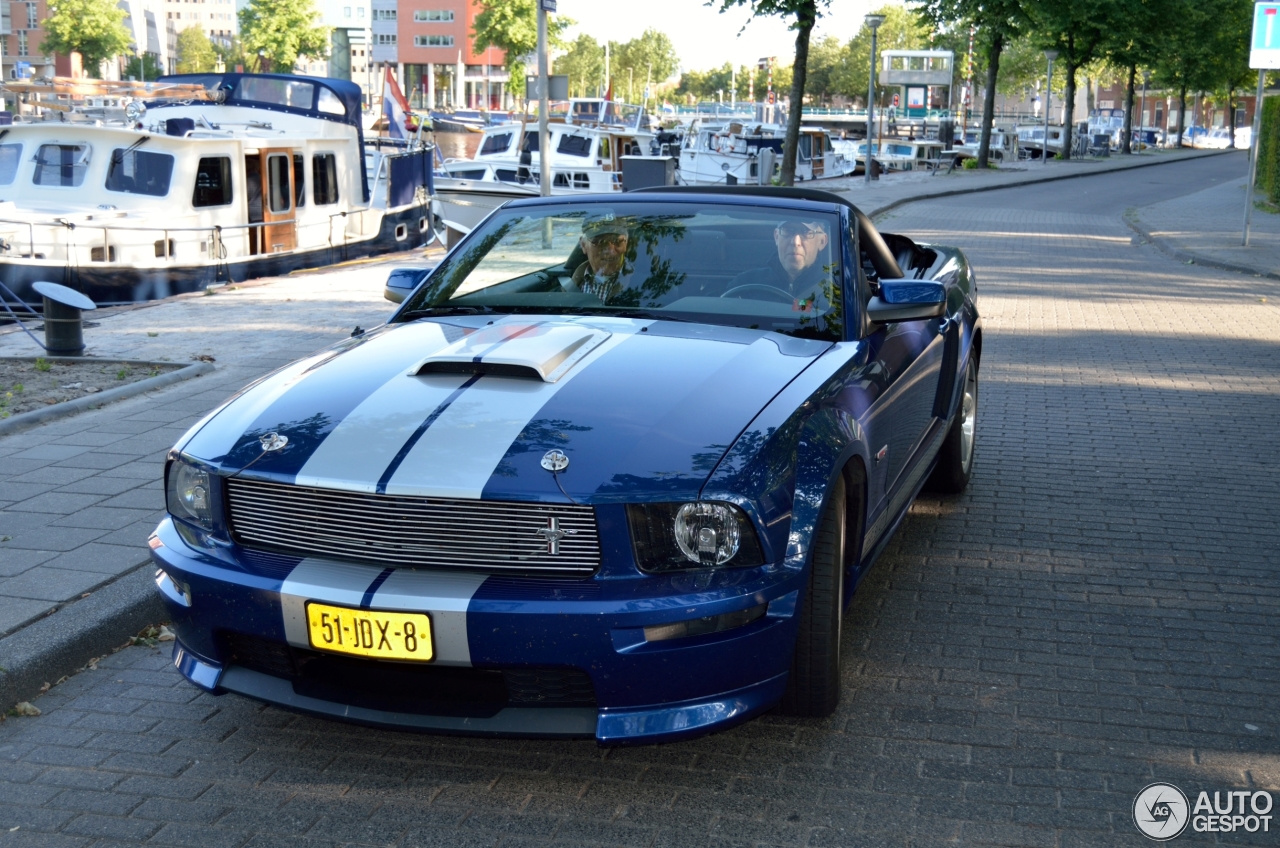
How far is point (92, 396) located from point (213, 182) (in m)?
10.5

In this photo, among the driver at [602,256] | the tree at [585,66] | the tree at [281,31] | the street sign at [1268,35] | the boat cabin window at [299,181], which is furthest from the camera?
the tree at [585,66]

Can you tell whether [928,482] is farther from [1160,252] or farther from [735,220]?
[1160,252]

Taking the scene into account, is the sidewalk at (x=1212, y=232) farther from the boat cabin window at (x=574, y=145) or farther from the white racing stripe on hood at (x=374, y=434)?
the white racing stripe on hood at (x=374, y=434)

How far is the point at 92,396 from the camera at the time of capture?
8125mm

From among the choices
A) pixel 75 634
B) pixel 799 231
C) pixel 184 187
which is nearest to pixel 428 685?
pixel 75 634

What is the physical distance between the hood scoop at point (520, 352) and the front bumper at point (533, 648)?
0.77 metres

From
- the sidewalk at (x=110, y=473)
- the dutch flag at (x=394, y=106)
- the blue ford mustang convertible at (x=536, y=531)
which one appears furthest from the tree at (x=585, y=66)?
the blue ford mustang convertible at (x=536, y=531)

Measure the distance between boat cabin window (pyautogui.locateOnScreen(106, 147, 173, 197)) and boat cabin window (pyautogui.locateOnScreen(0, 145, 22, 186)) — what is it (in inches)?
54.3

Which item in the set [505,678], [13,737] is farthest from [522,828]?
[13,737]

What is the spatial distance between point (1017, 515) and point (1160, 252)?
1578 centimetres

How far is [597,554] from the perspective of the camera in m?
3.38

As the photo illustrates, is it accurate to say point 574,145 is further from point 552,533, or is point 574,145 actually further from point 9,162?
point 552,533

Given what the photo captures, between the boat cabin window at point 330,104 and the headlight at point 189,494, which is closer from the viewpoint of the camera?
the headlight at point 189,494

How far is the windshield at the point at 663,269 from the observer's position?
4699 mm
